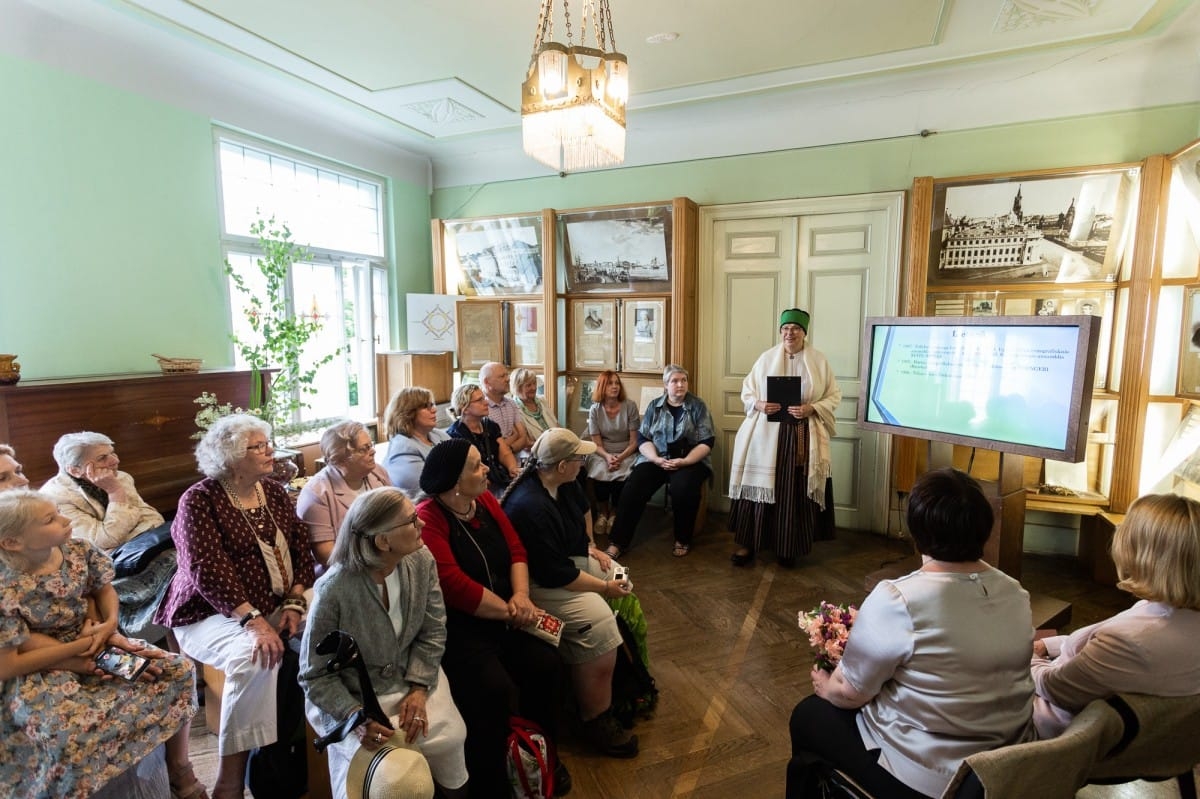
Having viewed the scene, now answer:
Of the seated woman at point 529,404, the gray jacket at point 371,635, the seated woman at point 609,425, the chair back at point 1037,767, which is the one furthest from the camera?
the seated woman at point 609,425

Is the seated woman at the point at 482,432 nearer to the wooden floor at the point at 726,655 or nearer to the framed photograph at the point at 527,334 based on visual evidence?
the wooden floor at the point at 726,655

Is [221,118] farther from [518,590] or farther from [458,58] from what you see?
[518,590]

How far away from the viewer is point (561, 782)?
208 centimetres

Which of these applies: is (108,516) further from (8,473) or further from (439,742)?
(439,742)

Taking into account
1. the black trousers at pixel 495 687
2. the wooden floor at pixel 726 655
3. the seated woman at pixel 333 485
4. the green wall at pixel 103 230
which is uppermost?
the green wall at pixel 103 230

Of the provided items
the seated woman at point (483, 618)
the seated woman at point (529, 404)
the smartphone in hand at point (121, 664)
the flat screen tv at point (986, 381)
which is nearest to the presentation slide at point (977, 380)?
the flat screen tv at point (986, 381)

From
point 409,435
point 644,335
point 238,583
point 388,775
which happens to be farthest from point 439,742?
point 644,335

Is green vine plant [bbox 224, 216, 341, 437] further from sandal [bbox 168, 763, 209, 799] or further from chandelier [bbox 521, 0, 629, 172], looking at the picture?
chandelier [bbox 521, 0, 629, 172]

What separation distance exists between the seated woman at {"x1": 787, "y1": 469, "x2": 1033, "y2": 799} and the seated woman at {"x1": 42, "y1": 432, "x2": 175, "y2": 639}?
2.44 meters

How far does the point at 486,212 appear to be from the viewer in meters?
5.74

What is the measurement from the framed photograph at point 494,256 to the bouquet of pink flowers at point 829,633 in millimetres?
4159

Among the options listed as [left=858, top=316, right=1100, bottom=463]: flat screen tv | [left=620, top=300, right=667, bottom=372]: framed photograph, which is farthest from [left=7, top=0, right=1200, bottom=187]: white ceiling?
[left=858, top=316, right=1100, bottom=463]: flat screen tv

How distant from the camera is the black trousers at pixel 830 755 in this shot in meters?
1.42

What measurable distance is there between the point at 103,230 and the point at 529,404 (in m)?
2.75
